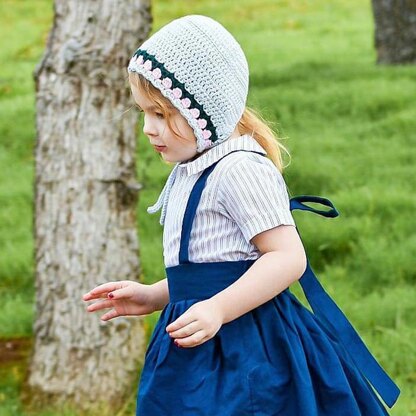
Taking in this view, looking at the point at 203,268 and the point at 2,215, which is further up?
the point at 203,268

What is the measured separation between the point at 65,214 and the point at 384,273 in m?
2.02

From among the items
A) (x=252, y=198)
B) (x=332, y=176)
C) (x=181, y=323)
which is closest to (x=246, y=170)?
(x=252, y=198)

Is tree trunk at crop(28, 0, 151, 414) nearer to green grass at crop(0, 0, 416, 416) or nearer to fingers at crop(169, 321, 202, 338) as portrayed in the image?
green grass at crop(0, 0, 416, 416)

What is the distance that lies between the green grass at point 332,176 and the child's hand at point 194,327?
1940 mm

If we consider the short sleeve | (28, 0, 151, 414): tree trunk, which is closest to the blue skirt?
the short sleeve

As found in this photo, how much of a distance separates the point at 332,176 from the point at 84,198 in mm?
3160

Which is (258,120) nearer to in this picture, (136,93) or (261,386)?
(136,93)

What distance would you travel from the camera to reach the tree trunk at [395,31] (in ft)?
36.2

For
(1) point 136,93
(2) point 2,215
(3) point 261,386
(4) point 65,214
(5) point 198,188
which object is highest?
(1) point 136,93

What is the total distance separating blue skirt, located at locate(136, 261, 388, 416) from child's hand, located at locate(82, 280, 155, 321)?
142 millimetres

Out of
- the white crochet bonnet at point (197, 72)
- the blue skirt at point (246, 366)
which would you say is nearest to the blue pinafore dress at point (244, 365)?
the blue skirt at point (246, 366)

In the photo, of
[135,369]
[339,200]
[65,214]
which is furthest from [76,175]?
[339,200]

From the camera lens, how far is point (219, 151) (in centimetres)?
249

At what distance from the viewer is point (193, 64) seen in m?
2.45
